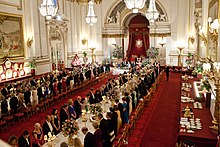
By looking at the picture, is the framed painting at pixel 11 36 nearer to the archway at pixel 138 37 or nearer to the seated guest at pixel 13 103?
the seated guest at pixel 13 103

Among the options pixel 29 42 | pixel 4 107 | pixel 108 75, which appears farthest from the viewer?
pixel 108 75

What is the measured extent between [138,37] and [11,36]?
15.0 metres

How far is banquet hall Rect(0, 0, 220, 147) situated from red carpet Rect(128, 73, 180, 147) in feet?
0.11

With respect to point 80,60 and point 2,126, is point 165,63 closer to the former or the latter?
point 80,60

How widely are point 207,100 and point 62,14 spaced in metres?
16.2

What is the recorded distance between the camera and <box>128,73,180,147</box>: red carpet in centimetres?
772

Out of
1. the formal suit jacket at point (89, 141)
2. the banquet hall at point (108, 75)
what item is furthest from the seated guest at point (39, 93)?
the formal suit jacket at point (89, 141)

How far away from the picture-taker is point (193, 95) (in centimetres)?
1013

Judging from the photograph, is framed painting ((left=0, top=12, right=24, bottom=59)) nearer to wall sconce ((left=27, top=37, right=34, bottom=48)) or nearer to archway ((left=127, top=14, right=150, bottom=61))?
wall sconce ((left=27, top=37, right=34, bottom=48))

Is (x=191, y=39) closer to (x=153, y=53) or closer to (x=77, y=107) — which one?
(x=153, y=53)

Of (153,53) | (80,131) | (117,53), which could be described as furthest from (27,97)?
(117,53)

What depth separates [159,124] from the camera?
9203 millimetres

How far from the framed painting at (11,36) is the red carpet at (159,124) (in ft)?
31.6

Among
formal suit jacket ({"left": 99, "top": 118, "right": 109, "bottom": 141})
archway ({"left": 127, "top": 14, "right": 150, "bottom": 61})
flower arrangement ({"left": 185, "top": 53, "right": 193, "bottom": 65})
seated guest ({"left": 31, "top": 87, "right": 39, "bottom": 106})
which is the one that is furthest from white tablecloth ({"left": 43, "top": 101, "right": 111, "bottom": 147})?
archway ({"left": 127, "top": 14, "right": 150, "bottom": 61})
